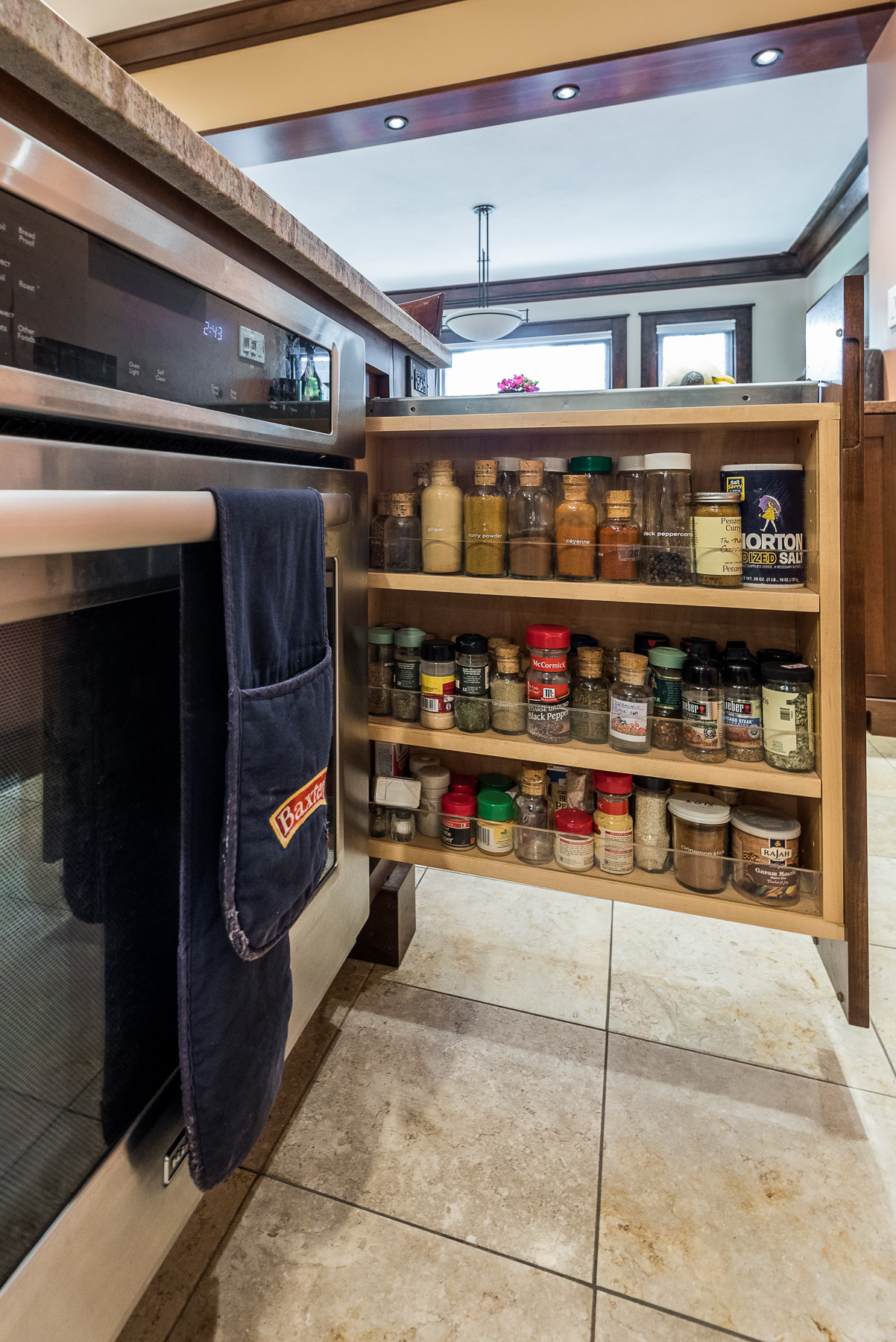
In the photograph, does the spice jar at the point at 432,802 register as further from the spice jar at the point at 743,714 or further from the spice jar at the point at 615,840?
the spice jar at the point at 743,714

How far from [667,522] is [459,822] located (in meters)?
0.57

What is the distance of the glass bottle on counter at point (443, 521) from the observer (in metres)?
1.08

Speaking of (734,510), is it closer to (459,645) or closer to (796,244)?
(459,645)

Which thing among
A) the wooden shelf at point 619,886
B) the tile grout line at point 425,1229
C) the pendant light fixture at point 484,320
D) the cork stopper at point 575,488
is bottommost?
the tile grout line at point 425,1229

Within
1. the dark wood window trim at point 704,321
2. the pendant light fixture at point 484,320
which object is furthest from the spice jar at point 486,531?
the dark wood window trim at point 704,321

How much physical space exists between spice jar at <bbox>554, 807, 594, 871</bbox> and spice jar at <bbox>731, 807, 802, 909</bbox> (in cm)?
21

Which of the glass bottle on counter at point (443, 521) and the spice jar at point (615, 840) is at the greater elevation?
the glass bottle on counter at point (443, 521)

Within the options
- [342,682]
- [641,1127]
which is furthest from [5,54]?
[641,1127]

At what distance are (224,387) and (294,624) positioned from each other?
0.71 ft

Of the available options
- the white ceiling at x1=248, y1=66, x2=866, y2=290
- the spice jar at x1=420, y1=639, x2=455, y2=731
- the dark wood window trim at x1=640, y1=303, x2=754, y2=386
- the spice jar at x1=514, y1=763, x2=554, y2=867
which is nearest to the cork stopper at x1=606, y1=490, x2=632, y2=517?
the spice jar at x1=420, y1=639, x2=455, y2=731

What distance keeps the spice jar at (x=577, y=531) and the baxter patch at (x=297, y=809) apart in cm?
57

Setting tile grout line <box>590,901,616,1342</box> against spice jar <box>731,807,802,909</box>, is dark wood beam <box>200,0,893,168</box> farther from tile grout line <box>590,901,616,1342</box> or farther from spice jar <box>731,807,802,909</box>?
tile grout line <box>590,901,616,1342</box>

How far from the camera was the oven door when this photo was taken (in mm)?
403

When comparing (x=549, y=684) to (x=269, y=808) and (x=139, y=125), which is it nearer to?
(x=269, y=808)
